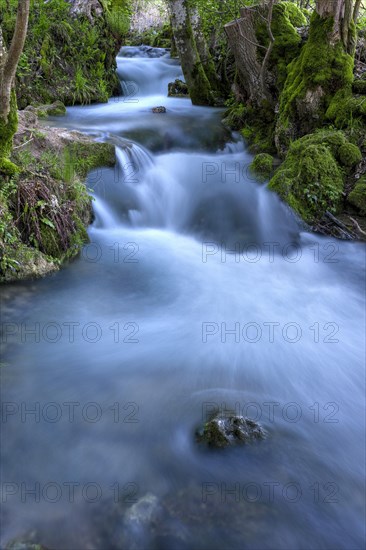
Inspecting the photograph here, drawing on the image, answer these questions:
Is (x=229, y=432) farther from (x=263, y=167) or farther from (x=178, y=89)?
(x=178, y=89)

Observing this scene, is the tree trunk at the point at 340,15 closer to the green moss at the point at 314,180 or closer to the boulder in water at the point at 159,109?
the green moss at the point at 314,180

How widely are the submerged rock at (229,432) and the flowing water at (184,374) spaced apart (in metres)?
0.06

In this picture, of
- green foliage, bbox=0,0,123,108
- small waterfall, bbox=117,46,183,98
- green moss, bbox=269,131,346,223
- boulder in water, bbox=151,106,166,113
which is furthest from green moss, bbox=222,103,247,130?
green foliage, bbox=0,0,123,108

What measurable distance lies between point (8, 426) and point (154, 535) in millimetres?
1259

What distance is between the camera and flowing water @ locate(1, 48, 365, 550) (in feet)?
7.84

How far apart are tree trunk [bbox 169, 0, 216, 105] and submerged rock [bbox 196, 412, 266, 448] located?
30.0 ft

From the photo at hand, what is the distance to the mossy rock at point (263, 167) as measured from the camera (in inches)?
272

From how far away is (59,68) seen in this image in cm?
1069

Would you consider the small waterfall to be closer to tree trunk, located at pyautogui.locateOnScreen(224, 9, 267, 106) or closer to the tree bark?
tree trunk, located at pyautogui.locateOnScreen(224, 9, 267, 106)

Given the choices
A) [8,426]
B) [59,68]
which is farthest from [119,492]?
[59,68]

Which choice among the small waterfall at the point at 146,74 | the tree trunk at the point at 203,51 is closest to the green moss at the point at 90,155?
the tree trunk at the point at 203,51

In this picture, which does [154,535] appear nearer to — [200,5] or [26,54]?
[200,5]

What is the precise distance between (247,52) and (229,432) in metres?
7.49

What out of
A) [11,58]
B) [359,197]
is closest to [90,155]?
[11,58]
